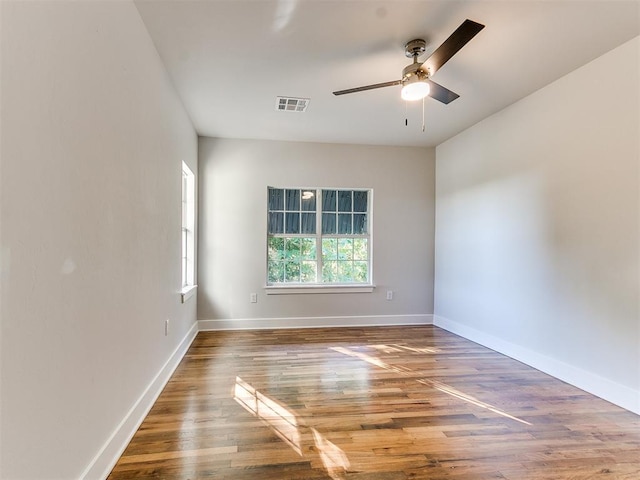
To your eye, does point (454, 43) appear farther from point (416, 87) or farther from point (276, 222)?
point (276, 222)

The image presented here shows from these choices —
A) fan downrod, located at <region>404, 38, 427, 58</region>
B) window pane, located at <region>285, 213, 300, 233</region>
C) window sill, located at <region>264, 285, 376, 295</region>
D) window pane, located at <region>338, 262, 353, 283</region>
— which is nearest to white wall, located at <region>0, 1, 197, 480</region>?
fan downrod, located at <region>404, 38, 427, 58</region>

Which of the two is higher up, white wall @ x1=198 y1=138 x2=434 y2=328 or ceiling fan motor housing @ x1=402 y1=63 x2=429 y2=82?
ceiling fan motor housing @ x1=402 y1=63 x2=429 y2=82

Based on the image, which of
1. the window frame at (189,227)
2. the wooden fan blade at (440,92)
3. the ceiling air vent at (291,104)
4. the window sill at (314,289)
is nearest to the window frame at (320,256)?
the window sill at (314,289)

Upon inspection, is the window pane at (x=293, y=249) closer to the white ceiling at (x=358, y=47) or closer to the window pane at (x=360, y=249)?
the window pane at (x=360, y=249)

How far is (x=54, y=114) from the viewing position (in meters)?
1.17

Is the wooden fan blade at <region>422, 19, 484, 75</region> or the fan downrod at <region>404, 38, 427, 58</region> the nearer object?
the wooden fan blade at <region>422, 19, 484, 75</region>

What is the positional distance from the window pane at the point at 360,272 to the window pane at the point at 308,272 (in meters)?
0.59

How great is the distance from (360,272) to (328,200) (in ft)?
3.74

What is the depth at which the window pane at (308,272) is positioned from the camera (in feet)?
15.0

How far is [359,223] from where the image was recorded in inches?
185

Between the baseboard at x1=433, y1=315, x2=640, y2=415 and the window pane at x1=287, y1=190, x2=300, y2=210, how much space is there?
2.72 metres

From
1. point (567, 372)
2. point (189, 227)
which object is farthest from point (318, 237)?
point (567, 372)

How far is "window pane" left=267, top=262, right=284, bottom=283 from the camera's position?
449cm

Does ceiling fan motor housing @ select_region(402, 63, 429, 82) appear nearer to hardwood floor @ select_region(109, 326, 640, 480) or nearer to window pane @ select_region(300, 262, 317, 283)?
hardwood floor @ select_region(109, 326, 640, 480)
